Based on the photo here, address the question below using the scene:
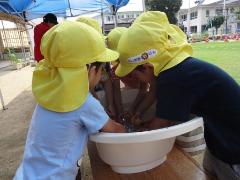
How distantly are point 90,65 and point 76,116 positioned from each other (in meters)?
0.16

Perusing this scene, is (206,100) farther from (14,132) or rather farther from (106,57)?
(14,132)

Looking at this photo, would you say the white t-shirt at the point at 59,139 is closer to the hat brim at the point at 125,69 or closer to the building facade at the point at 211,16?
the hat brim at the point at 125,69

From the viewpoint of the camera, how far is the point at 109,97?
1.33 meters

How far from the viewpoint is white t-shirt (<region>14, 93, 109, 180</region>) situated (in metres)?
0.79

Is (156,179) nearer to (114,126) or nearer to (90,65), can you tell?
(114,126)

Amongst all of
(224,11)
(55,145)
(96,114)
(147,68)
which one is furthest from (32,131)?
(224,11)

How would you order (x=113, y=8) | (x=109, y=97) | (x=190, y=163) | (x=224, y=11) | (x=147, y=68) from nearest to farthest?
(x=147, y=68)
(x=190, y=163)
(x=109, y=97)
(x=113, y=8)
(x=224, y=11)

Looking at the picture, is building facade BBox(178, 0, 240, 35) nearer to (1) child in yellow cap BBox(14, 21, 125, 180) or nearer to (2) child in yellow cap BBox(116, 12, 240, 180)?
(2) child in yellow cap BBox(116, 12, 240, 180)

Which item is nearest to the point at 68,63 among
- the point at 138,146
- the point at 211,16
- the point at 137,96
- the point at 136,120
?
the point at 138,146

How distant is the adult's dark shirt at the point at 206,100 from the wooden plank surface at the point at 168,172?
0.15 metres

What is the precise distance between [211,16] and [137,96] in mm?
27438

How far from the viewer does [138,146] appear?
86 centimetres

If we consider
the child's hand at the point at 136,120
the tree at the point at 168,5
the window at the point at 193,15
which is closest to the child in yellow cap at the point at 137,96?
the child's hand at the point at 136,120

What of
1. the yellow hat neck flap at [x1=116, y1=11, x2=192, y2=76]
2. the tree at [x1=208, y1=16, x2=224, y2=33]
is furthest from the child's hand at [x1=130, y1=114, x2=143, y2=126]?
the tree at [x1=208, y1=16, x2=224, y2=33]
